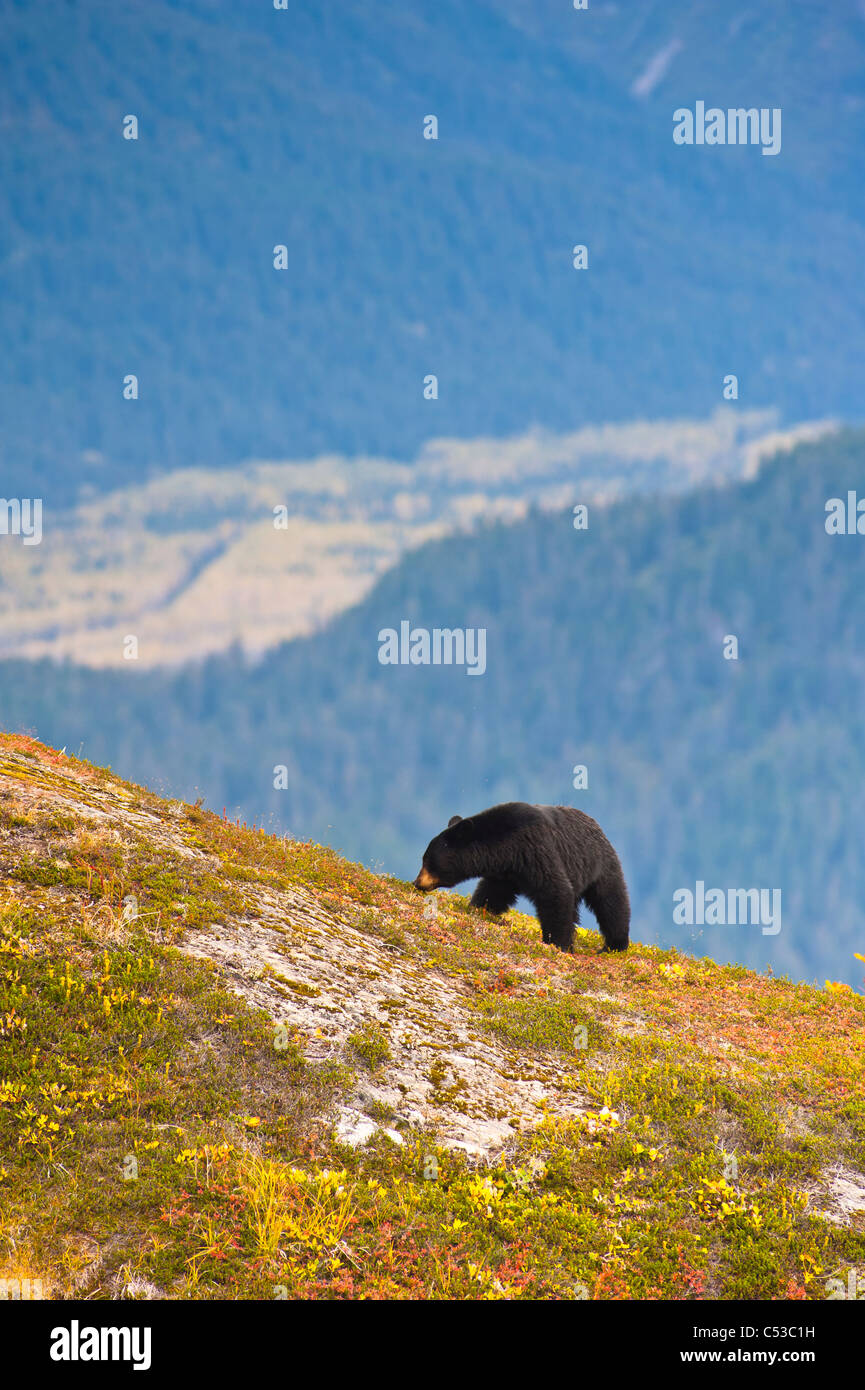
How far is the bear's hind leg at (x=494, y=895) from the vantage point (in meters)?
18.4

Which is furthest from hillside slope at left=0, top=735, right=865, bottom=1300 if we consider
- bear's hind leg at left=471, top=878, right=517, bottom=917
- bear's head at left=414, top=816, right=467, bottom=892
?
bear's hind leg at left=471, top=878, right=517, bottom=917

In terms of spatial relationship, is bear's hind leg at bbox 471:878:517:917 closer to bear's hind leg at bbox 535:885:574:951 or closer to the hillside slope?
bear's hind leg at bbox 535:885:574:951

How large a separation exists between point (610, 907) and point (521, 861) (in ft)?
9.67

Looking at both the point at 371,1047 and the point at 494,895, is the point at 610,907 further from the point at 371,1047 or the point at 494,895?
the point at 371,1047

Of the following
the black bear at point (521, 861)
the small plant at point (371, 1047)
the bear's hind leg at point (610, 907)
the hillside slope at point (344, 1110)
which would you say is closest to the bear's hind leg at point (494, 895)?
the black bear at point (521, 861)

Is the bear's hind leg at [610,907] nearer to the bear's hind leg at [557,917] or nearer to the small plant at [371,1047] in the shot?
the bear's hind leg at [557,917]

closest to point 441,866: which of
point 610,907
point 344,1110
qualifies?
point 610,907

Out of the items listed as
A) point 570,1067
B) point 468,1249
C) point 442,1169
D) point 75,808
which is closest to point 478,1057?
point 570,1067

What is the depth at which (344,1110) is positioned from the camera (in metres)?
9.13

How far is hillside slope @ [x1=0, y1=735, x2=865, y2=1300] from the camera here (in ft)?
24.4

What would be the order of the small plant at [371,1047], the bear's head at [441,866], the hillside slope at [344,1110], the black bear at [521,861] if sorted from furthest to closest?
the bear's head at [441,866] → the black bear at [521,861] → the small plant at [371,1047] → the hillside slope at [344,1110]

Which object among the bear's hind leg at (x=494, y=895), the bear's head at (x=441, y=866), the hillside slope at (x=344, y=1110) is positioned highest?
the bear's head at (x=441, y=866)

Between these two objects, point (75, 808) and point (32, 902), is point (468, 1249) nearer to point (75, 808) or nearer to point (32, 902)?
point (32, 902)

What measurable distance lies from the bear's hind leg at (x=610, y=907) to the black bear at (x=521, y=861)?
0.58 m
